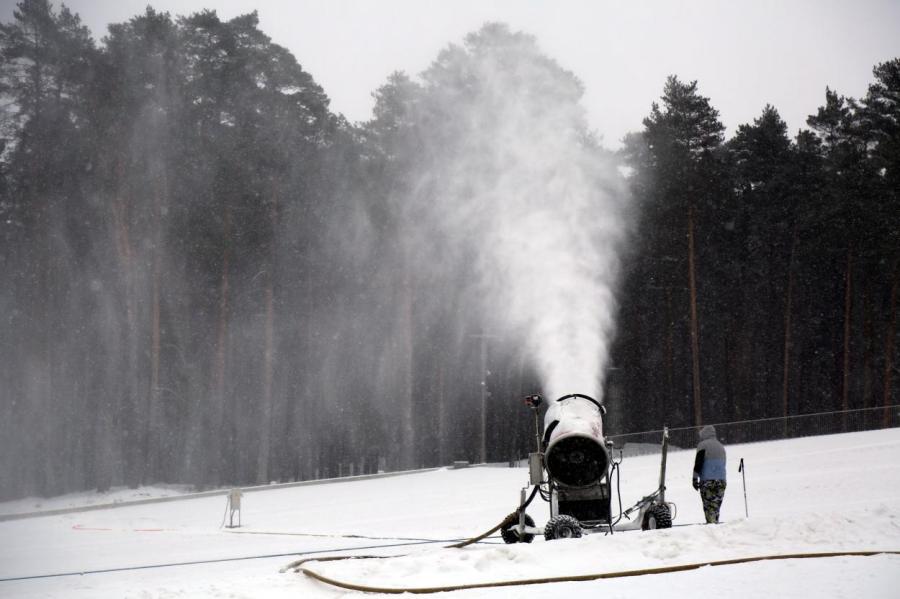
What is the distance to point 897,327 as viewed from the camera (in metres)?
46.2

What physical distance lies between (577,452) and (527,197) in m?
20.5

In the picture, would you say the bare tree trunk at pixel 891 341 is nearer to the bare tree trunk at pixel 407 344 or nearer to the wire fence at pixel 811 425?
the wire fence at pixel 811 425

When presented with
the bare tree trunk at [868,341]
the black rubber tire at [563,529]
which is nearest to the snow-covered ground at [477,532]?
the black rubber tire at [563,529]

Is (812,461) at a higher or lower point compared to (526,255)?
lower

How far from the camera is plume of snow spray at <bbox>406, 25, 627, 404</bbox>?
21.4m

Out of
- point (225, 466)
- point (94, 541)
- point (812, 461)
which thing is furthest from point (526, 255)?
point (225, 466)

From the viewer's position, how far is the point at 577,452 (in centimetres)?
1334

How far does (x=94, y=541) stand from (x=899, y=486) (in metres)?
18.3

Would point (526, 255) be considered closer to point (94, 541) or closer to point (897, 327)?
point (94, 541)

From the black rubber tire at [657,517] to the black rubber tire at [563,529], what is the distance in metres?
1.64

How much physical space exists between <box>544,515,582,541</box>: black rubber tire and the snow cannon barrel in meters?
1.02

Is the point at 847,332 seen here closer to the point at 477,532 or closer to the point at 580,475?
the point at 477,532

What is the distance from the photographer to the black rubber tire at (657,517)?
1354cm

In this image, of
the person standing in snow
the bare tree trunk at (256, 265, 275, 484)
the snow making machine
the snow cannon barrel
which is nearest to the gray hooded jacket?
the person standing in snow
